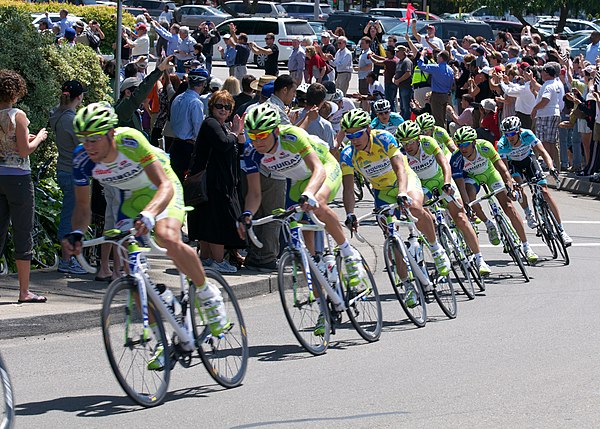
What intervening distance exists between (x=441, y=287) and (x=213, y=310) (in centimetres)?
380

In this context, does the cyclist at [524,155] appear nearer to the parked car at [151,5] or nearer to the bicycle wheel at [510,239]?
the bicycle wheel at [510,239]

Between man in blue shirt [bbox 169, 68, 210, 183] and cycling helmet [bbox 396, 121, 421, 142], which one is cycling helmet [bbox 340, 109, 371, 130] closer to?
cycling helmet [bbox 396, 121, 421, 142]

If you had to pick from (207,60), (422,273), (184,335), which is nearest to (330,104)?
(422,273)

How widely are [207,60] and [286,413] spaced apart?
2864cm

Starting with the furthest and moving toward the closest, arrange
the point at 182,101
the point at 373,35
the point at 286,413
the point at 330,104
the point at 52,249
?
the point at 373,35, the point at 330,104, the point at 182,101, the point at 52,249, the point at 286,413

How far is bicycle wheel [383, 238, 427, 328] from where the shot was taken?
1062cm

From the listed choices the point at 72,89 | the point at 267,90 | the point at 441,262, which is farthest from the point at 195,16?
the point at 441,262

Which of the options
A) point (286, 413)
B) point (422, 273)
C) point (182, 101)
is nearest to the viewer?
point (286, 413)

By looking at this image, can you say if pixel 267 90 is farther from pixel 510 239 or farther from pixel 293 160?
pixel 293 160

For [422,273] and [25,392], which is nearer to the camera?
[25,392]

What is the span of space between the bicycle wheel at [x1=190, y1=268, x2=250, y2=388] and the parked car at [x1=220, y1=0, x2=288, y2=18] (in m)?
48.8

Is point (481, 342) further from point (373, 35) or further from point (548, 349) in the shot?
point (373, 35)

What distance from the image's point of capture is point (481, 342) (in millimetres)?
9961

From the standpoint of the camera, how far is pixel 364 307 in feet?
32.9
